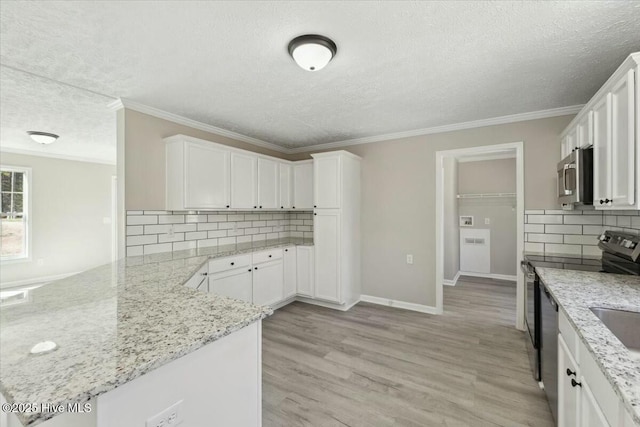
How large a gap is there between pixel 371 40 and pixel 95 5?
152 cm

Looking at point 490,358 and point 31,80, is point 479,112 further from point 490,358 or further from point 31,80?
point 31,80

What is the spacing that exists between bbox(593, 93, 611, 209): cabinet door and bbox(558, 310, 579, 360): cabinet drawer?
84 cm

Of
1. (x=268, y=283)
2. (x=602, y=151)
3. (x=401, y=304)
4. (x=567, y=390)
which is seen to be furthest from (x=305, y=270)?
(x=602, y=151)

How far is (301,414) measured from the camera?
192 cm

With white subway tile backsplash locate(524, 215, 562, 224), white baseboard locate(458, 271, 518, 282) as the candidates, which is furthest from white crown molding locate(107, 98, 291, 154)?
white baseboard locate(458, 271, 518, 282)

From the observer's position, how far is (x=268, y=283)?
12.0 feet

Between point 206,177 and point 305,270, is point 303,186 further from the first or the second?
point 206,177

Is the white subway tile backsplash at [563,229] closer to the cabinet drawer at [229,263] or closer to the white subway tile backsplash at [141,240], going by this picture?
the cabinet drawer at [229,263]

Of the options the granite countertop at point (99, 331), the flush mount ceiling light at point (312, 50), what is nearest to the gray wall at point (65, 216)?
the granite countertop at point (99, 331)

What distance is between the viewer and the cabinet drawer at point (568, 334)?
1276mm

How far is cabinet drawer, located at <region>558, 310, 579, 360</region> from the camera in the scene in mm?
1276

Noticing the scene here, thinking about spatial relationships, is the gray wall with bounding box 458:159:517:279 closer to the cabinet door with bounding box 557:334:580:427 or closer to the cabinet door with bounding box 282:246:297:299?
the cabinet door with bounding box 282:246:297:299

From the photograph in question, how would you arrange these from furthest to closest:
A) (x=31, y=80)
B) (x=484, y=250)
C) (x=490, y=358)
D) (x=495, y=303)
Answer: (x=484, y=250) → (x=495, y=303) → (x=490, y=358) → (x=31, y=80)

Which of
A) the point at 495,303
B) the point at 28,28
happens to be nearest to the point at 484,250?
the point at 495,303
